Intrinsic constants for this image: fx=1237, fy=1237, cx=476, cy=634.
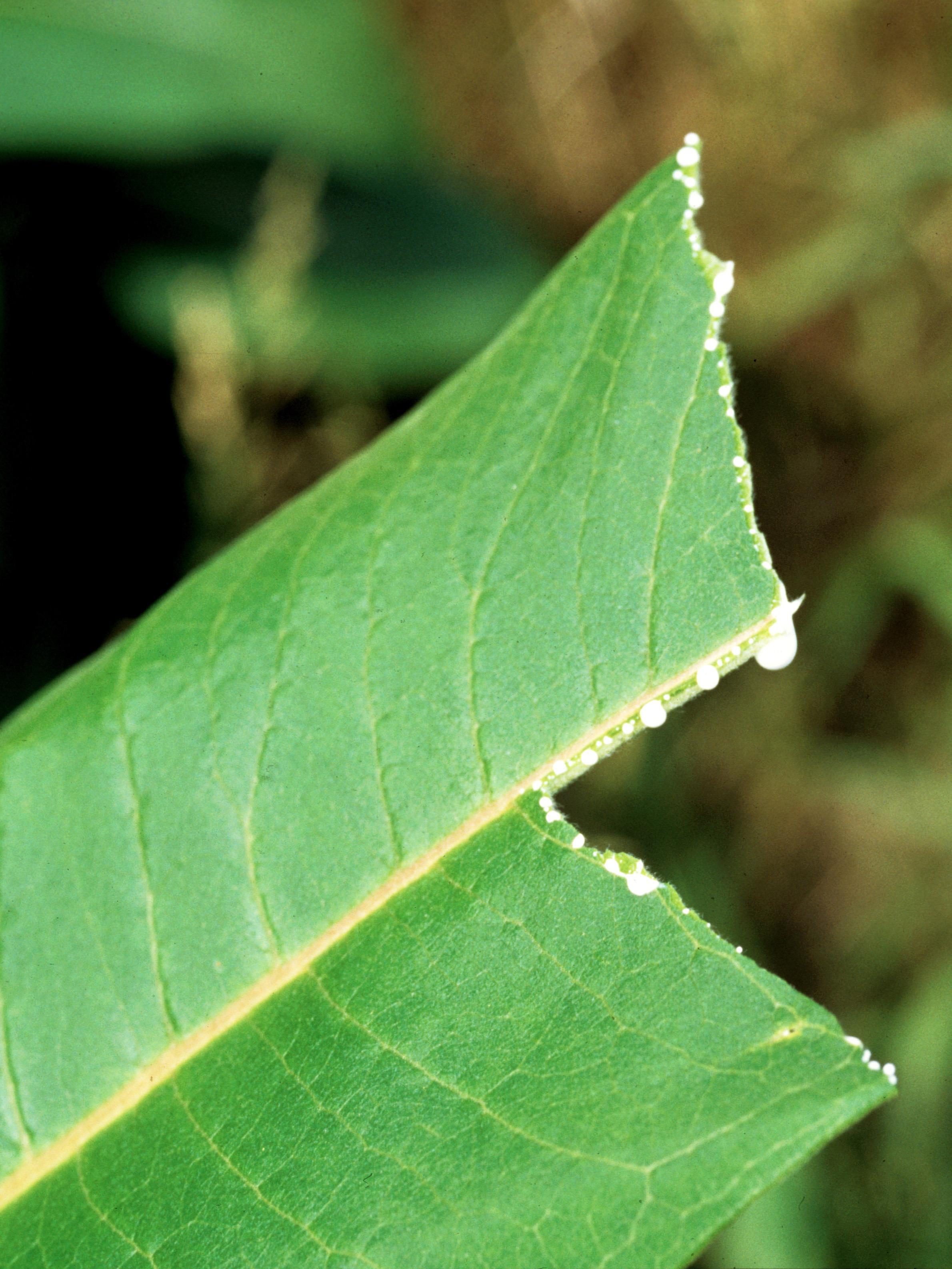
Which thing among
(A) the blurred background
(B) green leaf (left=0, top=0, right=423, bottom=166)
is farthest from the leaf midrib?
(B) green leaf (left=0, top=0, right=423, bottom=166)

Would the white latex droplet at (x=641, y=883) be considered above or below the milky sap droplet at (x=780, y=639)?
below

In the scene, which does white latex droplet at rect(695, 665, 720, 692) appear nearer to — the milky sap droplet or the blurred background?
the milky sap droplet

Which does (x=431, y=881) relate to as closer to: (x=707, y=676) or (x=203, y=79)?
(x=707, y=676)

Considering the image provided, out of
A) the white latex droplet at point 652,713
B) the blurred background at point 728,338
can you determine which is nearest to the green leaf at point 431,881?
the white latex droplet at point 652,713

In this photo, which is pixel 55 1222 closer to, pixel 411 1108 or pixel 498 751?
pixel 411 1108

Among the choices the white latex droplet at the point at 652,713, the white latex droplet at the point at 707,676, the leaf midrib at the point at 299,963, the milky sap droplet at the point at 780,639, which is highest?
the milky sap droplet at the point at 780,639

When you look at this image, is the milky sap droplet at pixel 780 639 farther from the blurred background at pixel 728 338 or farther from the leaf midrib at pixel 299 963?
the blurred background at pixel 728 338

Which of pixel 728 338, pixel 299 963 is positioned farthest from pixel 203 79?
pixel 299 963
